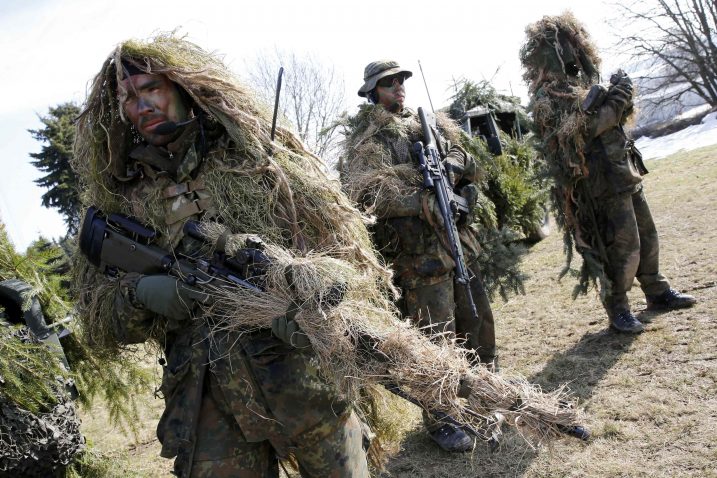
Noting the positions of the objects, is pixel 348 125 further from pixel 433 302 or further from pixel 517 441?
pixel 517 441

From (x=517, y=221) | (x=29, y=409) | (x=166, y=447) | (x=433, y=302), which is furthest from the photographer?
(x=517, y=221)

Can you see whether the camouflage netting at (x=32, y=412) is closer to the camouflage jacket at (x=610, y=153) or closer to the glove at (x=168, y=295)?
the glove at (x=168, y=295)

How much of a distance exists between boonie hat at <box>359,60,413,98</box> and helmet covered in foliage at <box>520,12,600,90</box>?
132 cm

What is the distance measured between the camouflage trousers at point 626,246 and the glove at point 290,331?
3501mm

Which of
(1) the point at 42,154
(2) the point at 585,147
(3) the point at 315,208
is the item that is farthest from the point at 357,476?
(1) the point at 42,154

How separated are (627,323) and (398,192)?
2286mm

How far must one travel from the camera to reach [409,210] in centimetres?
426

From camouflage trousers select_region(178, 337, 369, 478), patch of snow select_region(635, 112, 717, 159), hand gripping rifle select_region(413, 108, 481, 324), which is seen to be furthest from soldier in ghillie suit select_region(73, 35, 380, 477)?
patch of snow select_region(635, 112, 717, 159)

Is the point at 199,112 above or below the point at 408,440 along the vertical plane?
above

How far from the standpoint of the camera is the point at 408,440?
14.4 feet

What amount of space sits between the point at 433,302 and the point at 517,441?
1030 millimetres

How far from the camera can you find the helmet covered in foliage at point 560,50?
16.9 feet

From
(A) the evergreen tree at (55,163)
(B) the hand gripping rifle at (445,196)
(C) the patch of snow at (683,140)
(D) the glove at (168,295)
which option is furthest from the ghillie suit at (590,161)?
(A) the evergreen tree at (55,163)

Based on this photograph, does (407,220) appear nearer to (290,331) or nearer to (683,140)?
(290,331)
